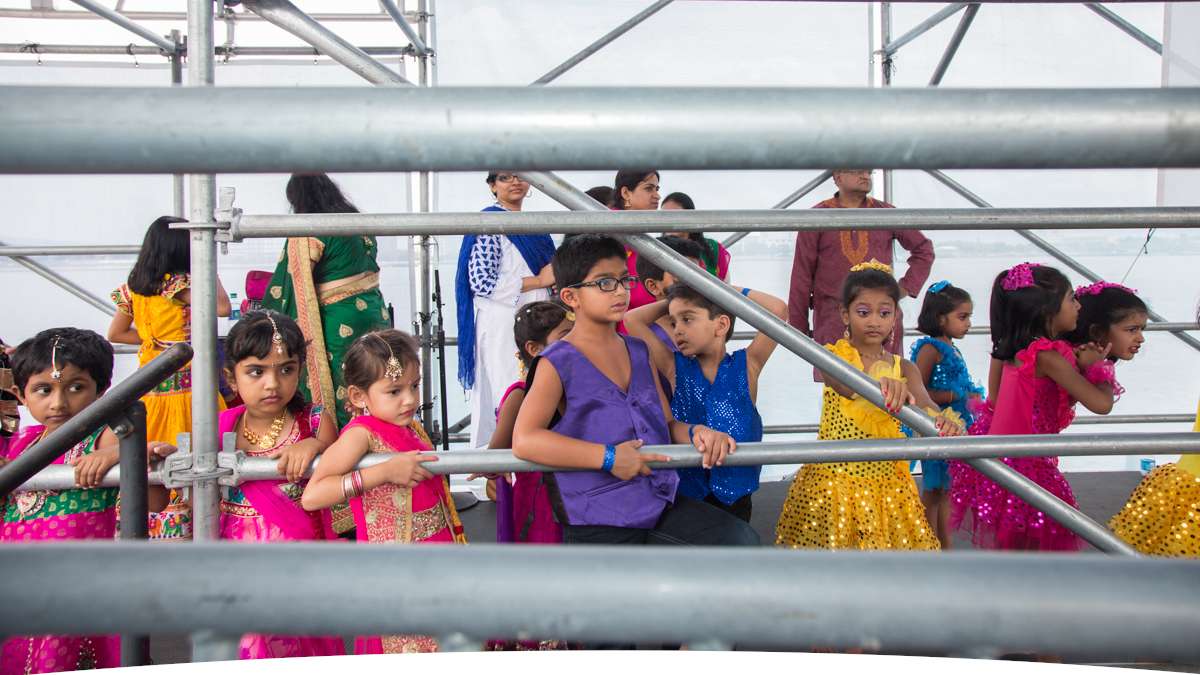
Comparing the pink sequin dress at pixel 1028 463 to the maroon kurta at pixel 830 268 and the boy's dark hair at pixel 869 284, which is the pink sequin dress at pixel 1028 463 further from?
the maroon kurta at pixel 830 268

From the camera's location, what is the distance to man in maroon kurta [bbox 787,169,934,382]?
3.52m

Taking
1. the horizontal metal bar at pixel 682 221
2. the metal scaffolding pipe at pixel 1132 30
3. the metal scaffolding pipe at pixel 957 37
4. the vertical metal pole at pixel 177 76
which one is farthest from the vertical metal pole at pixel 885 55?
the vertical metal pole at pixel 177 76

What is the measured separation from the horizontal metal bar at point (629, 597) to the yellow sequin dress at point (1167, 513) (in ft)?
6.85

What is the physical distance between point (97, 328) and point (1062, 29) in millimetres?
4882

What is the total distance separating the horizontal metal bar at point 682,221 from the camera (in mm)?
1704

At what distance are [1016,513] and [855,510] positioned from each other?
58 cm

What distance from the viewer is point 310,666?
2.70 ft

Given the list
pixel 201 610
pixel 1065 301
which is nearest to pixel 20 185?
pixel 1065 301

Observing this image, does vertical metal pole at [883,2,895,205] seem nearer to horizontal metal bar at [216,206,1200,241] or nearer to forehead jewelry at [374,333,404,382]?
horizontal metal bar at [216,206,1200,241]

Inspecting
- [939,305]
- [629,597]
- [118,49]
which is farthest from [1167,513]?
[118,49]

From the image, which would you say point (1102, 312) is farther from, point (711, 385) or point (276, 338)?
point (276, 338)

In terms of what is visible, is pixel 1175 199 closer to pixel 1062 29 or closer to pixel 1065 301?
pixel 1062 29

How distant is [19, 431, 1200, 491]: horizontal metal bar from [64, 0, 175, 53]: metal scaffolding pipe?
2653mm

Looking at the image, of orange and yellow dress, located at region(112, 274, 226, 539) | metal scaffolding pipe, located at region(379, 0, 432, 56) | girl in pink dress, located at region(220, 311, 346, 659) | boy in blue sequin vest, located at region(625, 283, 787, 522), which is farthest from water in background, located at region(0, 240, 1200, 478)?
girl in pink dress, located at region(220, 311, 346, 659)
